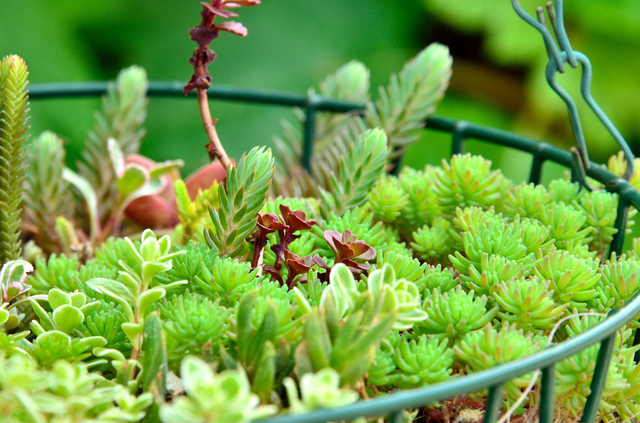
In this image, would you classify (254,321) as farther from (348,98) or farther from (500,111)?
(500,111)

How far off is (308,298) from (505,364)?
0.15m

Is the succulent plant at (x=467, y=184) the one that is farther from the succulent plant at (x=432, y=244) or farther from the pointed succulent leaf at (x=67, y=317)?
the pointed succulent leaf at (x=67, y=317)

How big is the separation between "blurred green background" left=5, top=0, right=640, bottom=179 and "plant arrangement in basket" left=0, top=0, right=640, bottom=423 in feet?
3.41

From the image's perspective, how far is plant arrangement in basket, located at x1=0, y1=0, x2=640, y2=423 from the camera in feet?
0.89

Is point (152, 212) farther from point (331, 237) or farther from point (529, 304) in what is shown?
point (529, 304)

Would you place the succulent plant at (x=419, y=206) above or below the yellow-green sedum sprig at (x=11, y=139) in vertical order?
below

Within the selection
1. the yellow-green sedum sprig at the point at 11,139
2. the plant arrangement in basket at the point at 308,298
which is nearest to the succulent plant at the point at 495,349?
the plant arrangement in basket at the point at 308,298

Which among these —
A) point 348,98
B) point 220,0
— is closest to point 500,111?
point 348,98

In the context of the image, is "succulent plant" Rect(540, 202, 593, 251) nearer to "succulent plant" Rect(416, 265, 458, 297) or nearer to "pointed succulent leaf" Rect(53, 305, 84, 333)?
"succulent plant" Rect(416, 265, 458, 297)

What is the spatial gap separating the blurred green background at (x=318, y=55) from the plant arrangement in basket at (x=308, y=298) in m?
1.04

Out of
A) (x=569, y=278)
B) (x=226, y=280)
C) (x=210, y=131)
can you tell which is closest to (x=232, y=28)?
(x=210, y=131)

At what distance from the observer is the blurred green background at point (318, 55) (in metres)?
1.48

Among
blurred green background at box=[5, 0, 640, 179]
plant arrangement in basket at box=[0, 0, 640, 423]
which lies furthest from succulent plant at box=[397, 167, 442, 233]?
blurred green background at box=[5, 0, 640, 179]

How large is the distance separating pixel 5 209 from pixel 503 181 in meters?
0.41
